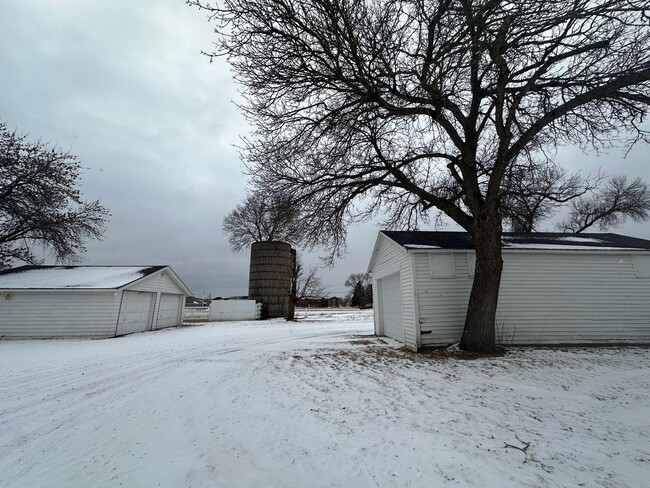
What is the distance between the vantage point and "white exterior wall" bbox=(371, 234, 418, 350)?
29.6 ft

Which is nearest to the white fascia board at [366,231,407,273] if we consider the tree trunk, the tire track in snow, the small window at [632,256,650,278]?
the tree trunk

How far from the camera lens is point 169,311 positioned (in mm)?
18203

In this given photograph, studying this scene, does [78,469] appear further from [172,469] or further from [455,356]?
[455,356]

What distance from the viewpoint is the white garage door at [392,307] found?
10.7m

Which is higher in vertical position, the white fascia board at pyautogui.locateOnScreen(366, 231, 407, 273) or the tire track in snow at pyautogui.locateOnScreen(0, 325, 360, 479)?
the white fascia board at pyautogui.locateOnScreen(366, 231, 407, 273)

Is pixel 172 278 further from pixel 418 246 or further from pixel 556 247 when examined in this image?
pixel 556 247

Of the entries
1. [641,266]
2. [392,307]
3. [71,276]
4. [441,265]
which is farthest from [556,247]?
[71,276]

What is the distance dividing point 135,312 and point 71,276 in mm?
3856

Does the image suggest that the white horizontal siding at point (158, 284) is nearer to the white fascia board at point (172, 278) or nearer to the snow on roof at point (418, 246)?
the white fascia board at point (172, 278)

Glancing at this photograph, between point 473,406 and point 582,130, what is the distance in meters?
8.45

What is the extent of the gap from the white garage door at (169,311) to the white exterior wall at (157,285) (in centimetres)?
33

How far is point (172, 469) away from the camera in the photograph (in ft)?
8.71

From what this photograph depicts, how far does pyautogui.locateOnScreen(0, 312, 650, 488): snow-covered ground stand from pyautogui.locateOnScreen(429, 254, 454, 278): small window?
293 centimetres

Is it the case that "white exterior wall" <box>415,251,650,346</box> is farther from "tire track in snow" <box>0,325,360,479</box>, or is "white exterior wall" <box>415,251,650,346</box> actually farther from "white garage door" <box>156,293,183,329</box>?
"white garage door" <box>156,293,183,329</box>
